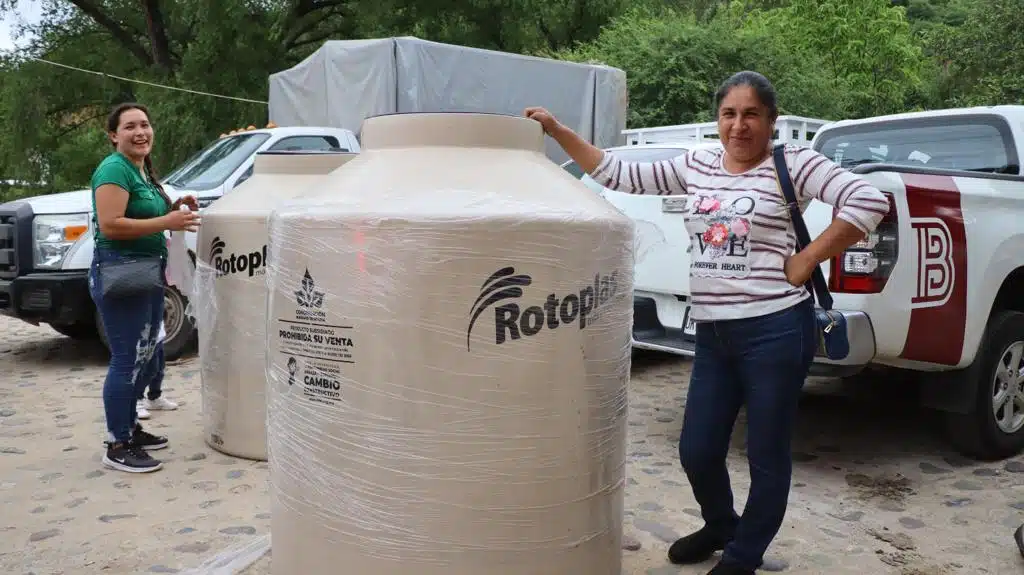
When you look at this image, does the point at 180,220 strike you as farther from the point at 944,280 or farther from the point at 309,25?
the point at 309,25

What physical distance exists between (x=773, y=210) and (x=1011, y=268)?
240 centimetres

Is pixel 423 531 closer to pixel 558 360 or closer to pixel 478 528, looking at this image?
pixel 478 528

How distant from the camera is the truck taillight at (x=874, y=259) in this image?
3916 mm

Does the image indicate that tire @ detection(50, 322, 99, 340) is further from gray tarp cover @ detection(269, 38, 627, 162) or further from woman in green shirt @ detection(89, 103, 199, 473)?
woman in green shirt @ detection(89, 103, 199, 473)

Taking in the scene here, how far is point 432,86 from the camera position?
10.7m

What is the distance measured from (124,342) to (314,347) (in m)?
2.34

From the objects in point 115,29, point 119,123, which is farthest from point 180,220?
point 115,29

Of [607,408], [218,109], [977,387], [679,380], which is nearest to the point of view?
[607,408]

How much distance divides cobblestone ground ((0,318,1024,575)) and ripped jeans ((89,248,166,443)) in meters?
0.31

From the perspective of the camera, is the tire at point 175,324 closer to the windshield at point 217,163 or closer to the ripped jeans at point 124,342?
the windshield at point 217,163

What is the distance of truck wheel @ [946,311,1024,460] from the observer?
Answer: 4.46 metres

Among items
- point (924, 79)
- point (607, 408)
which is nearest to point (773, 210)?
point (607, 408)

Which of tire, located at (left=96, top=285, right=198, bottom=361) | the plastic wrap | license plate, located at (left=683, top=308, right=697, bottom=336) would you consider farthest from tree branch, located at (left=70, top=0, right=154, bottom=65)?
the plastic wrap

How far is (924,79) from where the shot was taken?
1159 inches
